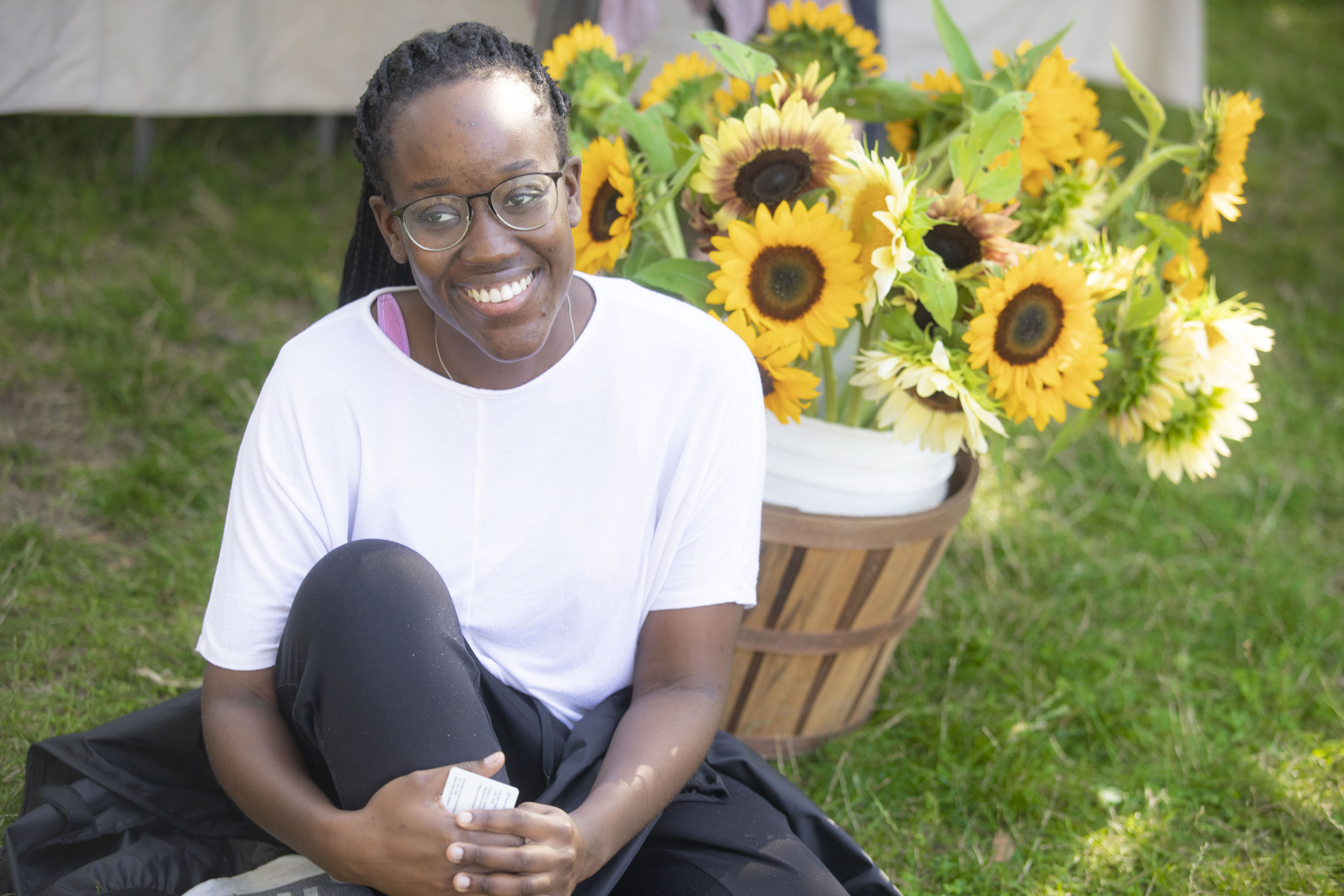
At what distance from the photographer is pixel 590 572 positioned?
4.54ft

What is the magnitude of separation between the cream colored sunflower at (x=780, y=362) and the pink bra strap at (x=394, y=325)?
429mm

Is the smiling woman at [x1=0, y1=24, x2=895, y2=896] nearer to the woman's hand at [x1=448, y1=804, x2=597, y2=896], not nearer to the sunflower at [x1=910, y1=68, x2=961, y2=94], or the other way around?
the woman's hand at [x1=448, y1=804, x2=597, y2=896]

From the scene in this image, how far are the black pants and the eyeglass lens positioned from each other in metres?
0.36

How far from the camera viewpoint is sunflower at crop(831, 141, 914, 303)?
143 centimetres

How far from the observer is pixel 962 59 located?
167 cm

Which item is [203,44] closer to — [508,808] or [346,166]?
[346,166]

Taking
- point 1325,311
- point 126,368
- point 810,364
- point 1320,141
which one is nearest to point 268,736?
point 810,364

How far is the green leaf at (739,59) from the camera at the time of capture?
1.61 meters

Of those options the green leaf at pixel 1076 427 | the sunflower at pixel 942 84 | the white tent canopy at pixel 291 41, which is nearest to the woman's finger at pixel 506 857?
the green leaf at pixel 1076 427

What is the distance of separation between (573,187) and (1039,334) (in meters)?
0.64

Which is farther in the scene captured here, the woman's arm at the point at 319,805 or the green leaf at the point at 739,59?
the green leaf at the point at 739,59

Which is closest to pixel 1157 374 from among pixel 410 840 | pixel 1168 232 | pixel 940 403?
pixel 1168 232

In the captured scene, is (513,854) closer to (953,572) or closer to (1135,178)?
(1135,178)

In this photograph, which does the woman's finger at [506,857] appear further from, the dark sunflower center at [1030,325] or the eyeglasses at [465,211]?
the dark sunflower center at [1030,325]
